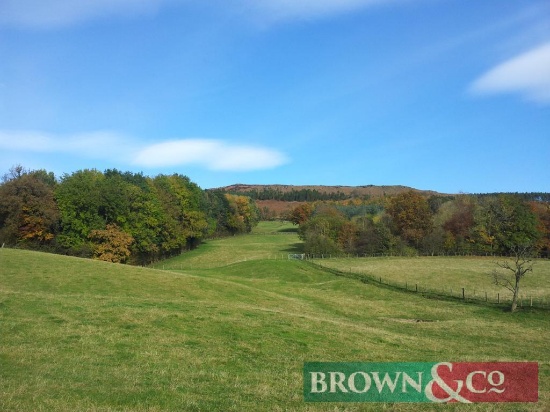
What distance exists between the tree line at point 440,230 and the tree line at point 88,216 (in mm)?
36443

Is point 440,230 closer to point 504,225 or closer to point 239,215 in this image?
point 504,225

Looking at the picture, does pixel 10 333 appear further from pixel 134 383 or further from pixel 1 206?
pixel 1 206

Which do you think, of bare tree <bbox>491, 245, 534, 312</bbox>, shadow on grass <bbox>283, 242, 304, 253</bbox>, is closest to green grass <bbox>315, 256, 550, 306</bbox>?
bare tree <bbox>491, 245, 534, 312</bbox>

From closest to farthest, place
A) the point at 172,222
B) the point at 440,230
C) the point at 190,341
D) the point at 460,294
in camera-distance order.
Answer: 1. the point at 190,341
2. the point at 460,294
3. the point at 172,222
4. the point at 440,230

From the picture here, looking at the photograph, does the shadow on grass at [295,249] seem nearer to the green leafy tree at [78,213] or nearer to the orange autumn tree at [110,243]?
the orange autumn tree at [110,243]

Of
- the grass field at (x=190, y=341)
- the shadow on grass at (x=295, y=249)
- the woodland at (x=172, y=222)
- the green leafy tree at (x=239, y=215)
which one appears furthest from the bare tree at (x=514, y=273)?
the green leafy tree at (x=239, y=215)

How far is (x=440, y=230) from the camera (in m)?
109

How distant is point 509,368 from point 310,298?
31218 mm

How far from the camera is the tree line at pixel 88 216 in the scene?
7306 cm

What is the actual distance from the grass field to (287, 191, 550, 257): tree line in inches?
2278

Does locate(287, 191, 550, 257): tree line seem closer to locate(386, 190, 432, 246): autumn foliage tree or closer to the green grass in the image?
locate(386, 190, 432, 246): autumn foliage tree

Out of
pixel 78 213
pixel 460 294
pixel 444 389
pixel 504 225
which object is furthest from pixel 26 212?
pixel 504 225

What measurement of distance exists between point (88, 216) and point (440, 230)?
273 ft

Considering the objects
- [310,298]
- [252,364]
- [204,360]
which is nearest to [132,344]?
[204,360]
